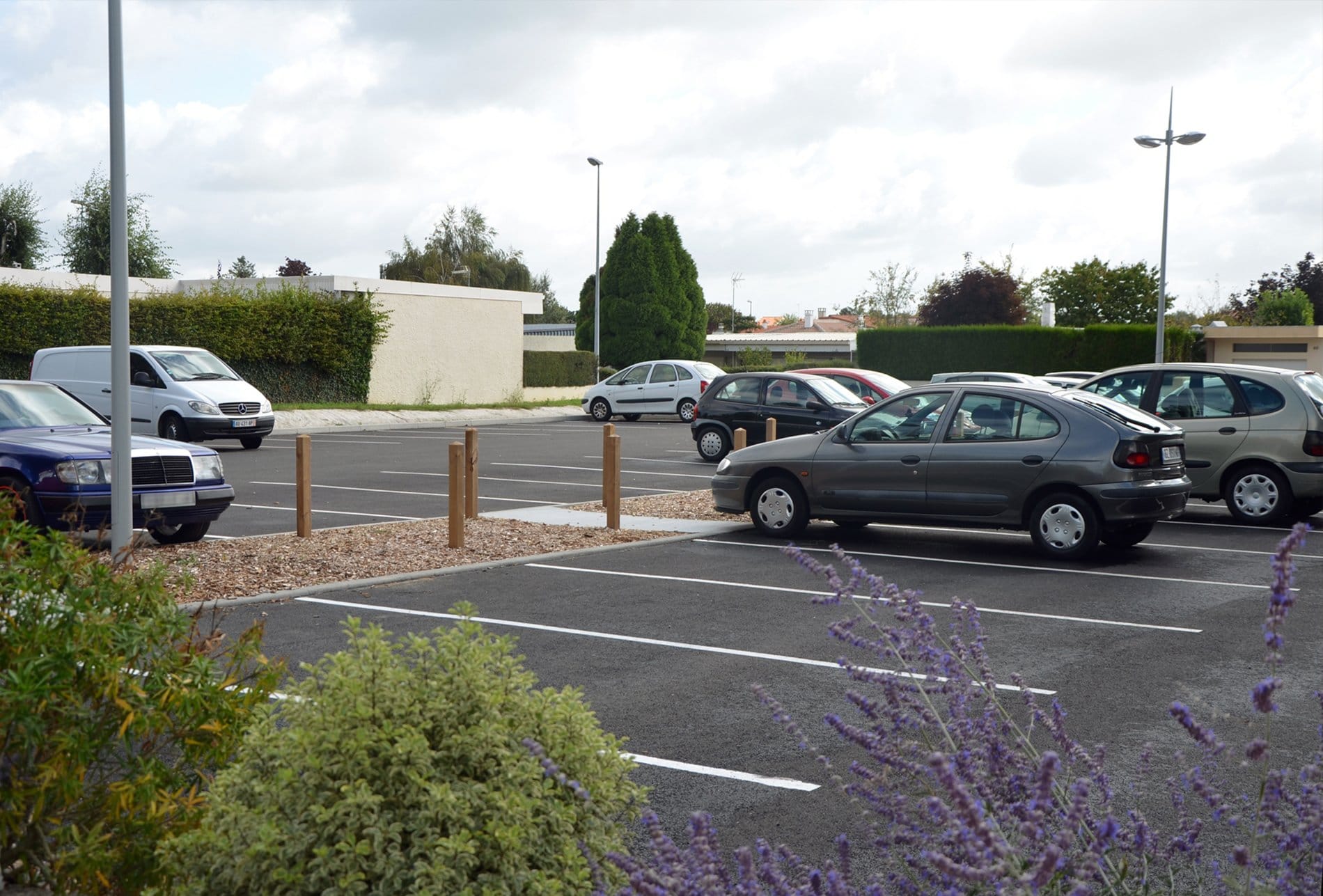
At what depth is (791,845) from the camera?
4.58 metres

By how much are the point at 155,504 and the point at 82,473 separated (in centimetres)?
65

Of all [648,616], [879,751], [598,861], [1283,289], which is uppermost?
[1283,289]

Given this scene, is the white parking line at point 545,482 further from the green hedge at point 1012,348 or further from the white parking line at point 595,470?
the green hedge at point 1012,348

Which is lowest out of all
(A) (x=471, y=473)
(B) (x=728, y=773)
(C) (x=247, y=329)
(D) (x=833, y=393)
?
(B) (x=728, y=773)

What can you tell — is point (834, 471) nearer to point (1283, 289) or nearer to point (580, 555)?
point (580, 555)

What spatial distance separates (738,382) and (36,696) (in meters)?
19.0

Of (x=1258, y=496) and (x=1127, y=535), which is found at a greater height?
(x=1258, y=496)

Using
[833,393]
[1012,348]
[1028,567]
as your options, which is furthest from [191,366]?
[1012,348]

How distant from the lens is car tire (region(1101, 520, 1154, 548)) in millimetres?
11430

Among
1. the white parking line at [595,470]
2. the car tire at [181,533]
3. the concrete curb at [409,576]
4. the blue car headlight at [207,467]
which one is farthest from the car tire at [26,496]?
the white parking line at [595,470]

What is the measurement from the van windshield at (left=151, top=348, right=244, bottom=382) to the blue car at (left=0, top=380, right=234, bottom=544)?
1201cm

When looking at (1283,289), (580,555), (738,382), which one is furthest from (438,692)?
(1283,289)

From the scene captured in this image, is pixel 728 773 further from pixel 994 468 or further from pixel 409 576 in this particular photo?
pixel 994 468

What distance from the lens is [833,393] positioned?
70.2 ft
